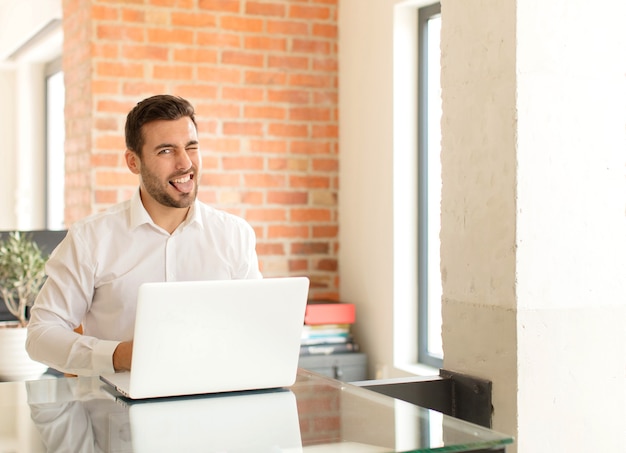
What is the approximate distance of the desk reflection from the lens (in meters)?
1.51

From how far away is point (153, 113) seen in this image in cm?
283

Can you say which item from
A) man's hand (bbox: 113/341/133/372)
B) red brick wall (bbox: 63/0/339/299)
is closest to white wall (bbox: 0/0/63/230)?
red brick wall (bbox: 63/0/339/299)

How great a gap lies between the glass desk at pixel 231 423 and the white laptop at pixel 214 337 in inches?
1.5

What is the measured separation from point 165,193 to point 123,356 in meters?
0.79

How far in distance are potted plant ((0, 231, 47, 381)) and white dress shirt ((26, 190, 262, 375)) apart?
3.51 feet
